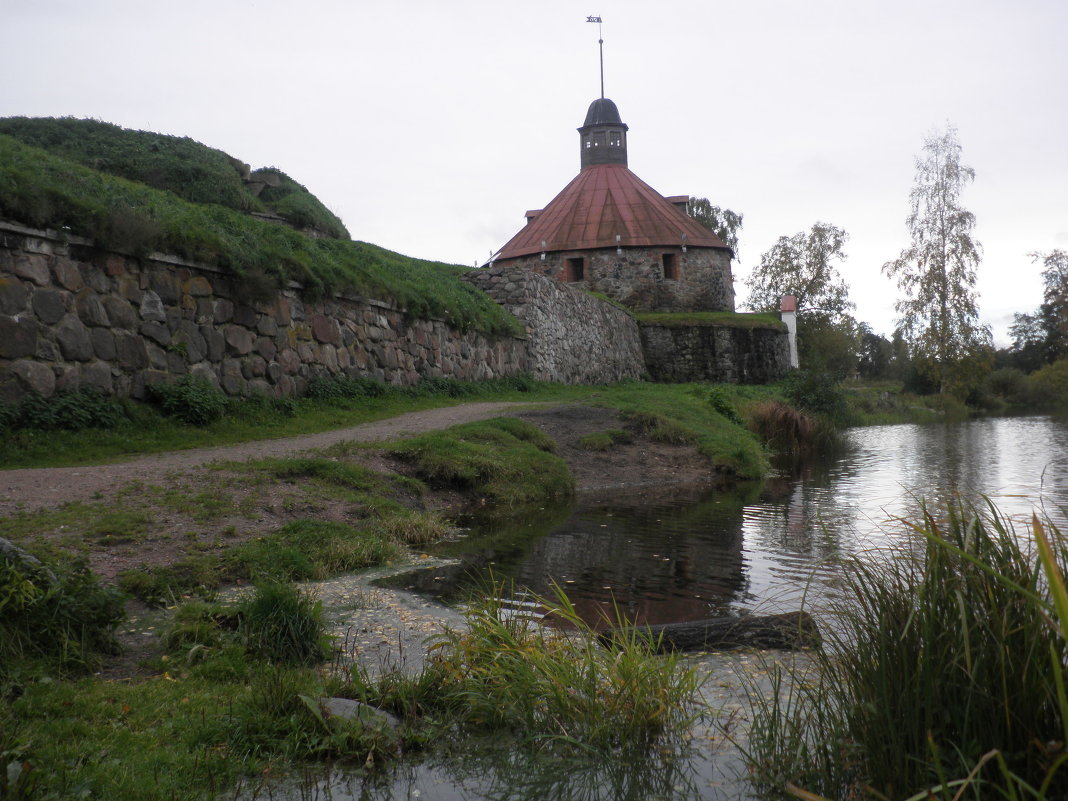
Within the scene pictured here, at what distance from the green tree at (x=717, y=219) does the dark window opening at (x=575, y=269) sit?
61.3 feet

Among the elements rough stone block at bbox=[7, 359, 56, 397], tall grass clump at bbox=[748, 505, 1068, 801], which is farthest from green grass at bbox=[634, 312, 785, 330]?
tall grass clump at bbox=[748, 505, 1068, 801]

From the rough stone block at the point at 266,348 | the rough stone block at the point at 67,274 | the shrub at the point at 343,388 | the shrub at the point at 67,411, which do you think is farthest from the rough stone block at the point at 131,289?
the shrub at the point at 343,388

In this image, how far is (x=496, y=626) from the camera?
455 cm

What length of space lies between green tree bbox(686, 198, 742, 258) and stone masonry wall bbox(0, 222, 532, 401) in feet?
142

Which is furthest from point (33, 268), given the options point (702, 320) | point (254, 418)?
point (702, 320)

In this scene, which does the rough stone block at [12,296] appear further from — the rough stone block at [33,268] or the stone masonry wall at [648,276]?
the stone masonry wall at [648,276]

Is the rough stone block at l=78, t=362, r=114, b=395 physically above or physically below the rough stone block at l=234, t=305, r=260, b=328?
below

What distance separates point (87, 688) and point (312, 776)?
1336 mm

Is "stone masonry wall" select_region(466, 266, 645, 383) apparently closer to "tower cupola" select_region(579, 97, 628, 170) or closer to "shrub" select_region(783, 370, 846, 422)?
"shrub" select_region(783, 370, 846, 422)

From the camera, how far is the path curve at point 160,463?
7699 millimetres

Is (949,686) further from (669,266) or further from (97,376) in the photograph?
(669,266)

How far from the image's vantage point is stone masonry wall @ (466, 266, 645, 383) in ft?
83.9

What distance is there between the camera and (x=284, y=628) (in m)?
5.02

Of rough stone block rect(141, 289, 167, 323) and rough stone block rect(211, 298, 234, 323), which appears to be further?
rough stone block rect(211, 298, 234, 323)
